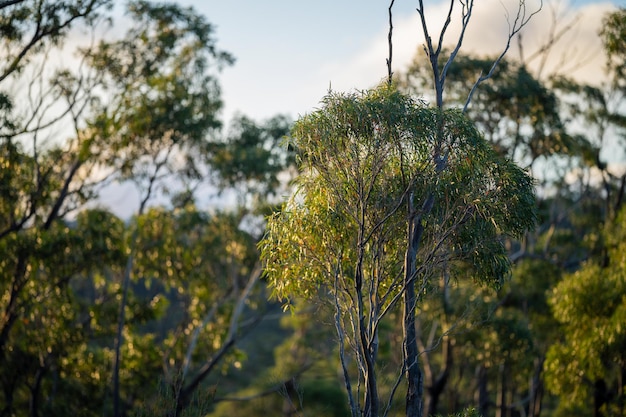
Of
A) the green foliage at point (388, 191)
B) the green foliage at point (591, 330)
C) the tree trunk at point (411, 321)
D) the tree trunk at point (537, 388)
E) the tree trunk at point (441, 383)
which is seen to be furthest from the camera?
the tree trunk at point (537, 388)

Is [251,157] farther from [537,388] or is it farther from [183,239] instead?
[537,388]

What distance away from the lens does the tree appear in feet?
30.2

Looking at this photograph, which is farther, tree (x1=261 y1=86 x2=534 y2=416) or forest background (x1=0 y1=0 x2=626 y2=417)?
forest background (x1=0 y1=0 x2=626 y2=417)

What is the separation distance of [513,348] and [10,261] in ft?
44.2

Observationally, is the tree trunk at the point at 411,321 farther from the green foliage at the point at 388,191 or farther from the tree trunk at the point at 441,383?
the tree trunk at the point at 441,383

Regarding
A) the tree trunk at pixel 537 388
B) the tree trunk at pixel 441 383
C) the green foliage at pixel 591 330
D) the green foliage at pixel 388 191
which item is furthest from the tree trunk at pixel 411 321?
the tree trunk at pixel 537 388

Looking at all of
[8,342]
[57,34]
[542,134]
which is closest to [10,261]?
[8,342]

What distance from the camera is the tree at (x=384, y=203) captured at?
9.22m

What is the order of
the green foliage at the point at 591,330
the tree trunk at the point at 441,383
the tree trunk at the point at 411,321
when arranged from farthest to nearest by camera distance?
the tree trunk at the point at 441,383 < the green foliage at the point at 591,330 < the tree trunk at the point at 411,321

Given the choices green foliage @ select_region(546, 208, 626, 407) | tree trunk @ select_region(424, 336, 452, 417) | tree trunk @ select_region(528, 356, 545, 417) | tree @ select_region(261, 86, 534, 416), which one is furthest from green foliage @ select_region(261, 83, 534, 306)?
tree trunk @ select_region(528, 356, 545, 417)

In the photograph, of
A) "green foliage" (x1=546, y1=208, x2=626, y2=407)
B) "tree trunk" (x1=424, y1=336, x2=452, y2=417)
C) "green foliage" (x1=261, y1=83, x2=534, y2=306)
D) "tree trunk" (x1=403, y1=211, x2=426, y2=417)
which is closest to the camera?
"green foliage" (x1=261, y1=83, x2=534, y2=306)

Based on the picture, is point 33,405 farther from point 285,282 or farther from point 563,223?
point 563,223

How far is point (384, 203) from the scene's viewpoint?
9.62m

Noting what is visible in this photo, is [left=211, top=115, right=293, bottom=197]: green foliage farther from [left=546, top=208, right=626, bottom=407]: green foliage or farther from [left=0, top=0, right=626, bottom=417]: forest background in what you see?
[left=546, top=208, right=626, bottom=407]: green foliage
